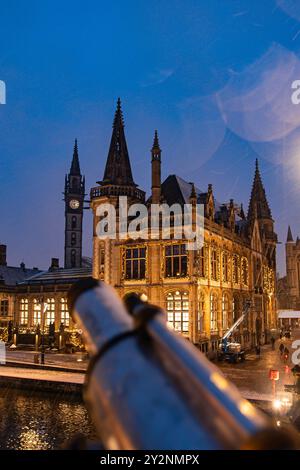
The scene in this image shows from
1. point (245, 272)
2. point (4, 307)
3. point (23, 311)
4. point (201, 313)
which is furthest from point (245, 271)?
point (4, 307)

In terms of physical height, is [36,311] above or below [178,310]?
below

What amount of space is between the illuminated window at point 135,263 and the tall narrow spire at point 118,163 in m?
7.67

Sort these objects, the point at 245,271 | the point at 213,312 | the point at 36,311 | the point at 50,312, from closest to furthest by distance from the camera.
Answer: the point at 213,312
the point at 245,271
the point at 50,312
the point at 36,311

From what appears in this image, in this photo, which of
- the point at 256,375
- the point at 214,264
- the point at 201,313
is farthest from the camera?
the point at 214,264

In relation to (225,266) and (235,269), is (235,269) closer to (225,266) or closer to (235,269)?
(235,269)

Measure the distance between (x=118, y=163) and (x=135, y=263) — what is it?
11637 millimetres

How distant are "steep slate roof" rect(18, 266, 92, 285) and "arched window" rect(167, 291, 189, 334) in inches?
801

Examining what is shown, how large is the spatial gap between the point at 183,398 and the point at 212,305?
39.8m

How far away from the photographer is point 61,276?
60.8 metres

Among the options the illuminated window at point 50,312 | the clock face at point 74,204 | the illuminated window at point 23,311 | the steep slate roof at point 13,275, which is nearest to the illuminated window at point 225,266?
the illuminated window at point 50,312

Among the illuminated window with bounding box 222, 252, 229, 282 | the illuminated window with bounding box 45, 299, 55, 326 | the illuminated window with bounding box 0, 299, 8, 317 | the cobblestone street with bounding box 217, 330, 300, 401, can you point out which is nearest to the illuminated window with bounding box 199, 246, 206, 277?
the illuminated window with bounding box 222, 252, 229, 282

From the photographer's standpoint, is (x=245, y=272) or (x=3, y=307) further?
(x=3, y=307)

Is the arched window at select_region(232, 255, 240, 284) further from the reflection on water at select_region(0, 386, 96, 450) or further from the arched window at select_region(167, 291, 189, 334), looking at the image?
the reflection on water at select_region(0, 386, 96, 450)
